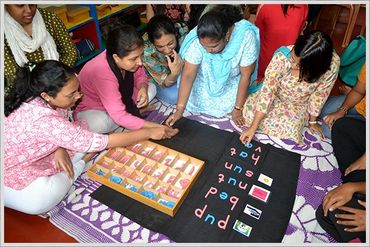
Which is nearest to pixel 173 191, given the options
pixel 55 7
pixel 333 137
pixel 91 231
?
pixel 91 231

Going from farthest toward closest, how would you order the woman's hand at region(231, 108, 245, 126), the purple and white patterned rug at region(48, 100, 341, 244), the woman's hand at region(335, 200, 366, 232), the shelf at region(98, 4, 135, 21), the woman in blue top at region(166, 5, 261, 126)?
→ the shelf at region(98, 4, 135, 21) < the woman's hand at region(231, 108, 245, 126) < the woman in blue top at region(166, 5, 261, 126) < the purple and white patterned rug at region(48, 100, 341, 244) < the woman's hand at region(335, 200, 366, 232)

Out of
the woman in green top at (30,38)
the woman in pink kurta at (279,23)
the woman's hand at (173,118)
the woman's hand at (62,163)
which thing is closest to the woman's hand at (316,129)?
the woman in pink kurta at (279,23)

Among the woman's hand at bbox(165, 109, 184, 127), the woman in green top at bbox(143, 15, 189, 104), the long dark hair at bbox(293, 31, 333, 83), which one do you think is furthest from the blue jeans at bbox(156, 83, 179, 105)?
the long dark hair at bbox(293, 31, 333, 83)

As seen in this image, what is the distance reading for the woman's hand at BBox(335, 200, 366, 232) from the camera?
1.34 m

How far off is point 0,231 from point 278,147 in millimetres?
1607

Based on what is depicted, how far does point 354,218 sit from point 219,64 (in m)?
1.18

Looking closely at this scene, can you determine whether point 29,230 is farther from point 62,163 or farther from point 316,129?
point 316,129

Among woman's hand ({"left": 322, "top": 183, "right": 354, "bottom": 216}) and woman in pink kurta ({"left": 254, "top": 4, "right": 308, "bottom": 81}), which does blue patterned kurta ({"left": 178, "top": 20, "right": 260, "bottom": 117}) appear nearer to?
woman in pink kurta ({"left": 254, "top": 4, "right": 308, "bottom": 81})

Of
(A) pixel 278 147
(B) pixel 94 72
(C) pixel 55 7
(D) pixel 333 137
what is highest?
(C) pixel 55 7

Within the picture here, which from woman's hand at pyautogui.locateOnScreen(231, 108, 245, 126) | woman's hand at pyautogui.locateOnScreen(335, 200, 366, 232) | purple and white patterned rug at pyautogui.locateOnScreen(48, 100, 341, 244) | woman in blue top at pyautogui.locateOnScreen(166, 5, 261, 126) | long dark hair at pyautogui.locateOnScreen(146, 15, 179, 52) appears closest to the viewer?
woman's hand at pyautogui.locateOnScreen(335, 200, 366, 232)

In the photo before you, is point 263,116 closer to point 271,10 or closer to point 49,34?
point 271,10

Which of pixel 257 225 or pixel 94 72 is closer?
pixel 257 225

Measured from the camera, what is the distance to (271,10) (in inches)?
92.0

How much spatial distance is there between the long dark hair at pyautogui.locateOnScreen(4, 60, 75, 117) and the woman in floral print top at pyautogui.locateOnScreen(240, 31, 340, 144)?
1.13 metres
